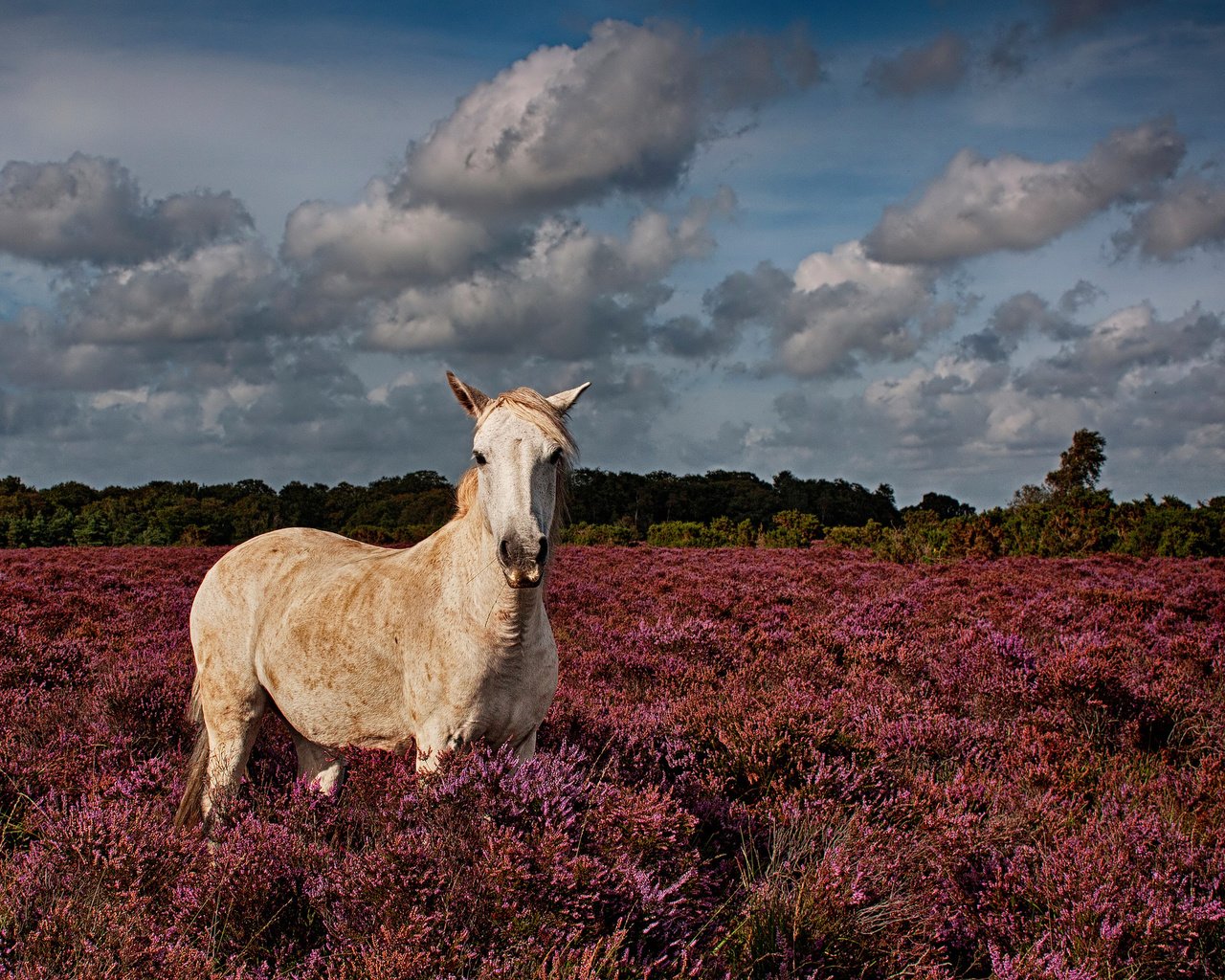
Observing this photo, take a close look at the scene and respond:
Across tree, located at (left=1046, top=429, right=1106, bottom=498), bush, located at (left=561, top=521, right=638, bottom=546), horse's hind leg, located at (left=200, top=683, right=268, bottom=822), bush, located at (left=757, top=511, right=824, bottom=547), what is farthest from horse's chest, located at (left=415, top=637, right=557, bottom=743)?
tree, located at (left=1046, top=429, right=1106, bottom=498)

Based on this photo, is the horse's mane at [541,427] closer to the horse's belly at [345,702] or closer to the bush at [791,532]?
the horse's belly at [345,702]

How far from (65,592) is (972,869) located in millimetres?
13810

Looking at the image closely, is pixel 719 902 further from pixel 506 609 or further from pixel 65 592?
pixel 65 592

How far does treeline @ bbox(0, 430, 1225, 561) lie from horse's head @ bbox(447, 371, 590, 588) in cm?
43

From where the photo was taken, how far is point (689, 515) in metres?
68.6

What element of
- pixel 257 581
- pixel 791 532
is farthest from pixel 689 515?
pixel 257 581

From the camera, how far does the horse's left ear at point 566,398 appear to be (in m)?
3.54

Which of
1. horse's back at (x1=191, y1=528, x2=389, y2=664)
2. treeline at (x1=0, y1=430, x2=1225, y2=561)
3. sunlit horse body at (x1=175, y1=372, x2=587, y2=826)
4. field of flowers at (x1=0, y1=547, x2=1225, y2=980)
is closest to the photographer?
field of flowers at (x1=0, y1=547, x2=1225, y2=980)

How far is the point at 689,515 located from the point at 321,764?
64.9 metres

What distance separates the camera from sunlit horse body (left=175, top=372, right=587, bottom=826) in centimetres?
308

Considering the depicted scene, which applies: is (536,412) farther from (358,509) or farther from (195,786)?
(358,509)

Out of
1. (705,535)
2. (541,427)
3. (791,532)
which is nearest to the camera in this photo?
(541,427)

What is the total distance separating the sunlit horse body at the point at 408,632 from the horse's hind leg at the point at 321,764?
0.01 m

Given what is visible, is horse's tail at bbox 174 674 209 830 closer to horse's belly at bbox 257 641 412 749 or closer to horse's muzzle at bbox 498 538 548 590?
horse's belly at bbox 257 641 412 749
